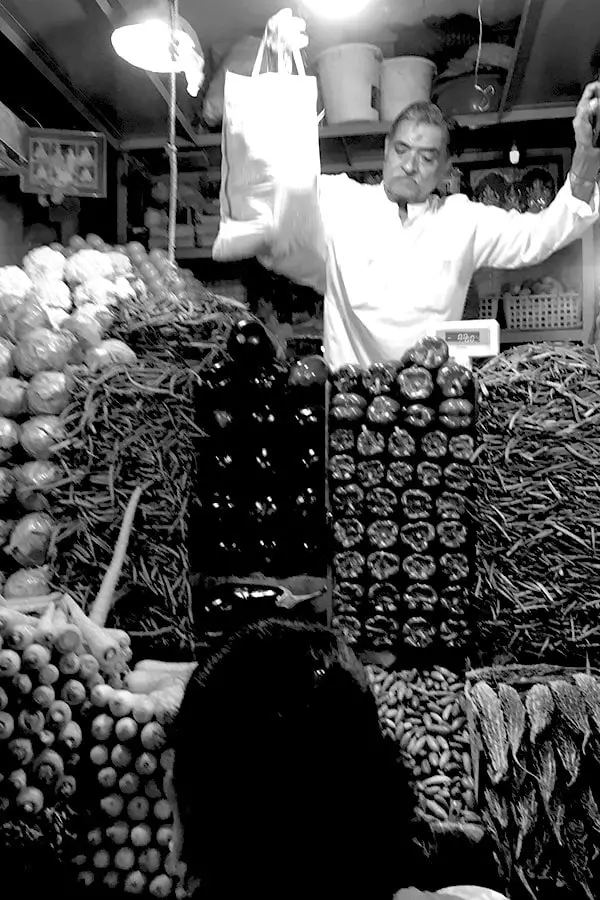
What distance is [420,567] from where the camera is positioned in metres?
2.02

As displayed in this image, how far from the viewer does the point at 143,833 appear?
1.77 metres

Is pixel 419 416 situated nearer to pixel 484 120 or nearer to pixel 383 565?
pixel 383 565

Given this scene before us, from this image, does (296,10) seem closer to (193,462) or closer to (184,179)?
(184,179)

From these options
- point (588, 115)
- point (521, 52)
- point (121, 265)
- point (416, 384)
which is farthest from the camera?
point (521, 52)

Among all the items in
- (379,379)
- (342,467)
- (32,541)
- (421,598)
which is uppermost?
(379,379)

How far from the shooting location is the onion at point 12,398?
7.74 ft

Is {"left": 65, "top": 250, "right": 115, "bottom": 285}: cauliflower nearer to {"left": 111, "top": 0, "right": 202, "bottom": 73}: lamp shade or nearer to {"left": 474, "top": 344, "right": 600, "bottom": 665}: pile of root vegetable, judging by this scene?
{"left": 111, "top": 0, "right": 202, "bottom": 73}: lamp shade

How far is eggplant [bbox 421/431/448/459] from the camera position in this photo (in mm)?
2035

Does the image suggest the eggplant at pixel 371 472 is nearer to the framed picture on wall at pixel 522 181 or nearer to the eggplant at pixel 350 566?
the eggplant at pixel 350 566

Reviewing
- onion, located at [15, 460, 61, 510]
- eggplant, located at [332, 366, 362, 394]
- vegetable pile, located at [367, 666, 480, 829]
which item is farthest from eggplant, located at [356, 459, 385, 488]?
onion, located at [15, 460, 61, 510]

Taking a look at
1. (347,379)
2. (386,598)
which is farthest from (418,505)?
(347,379)

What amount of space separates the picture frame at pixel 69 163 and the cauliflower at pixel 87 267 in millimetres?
573

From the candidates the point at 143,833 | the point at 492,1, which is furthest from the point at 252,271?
the point at 143,833

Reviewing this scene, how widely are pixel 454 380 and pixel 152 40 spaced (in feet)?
6.21
